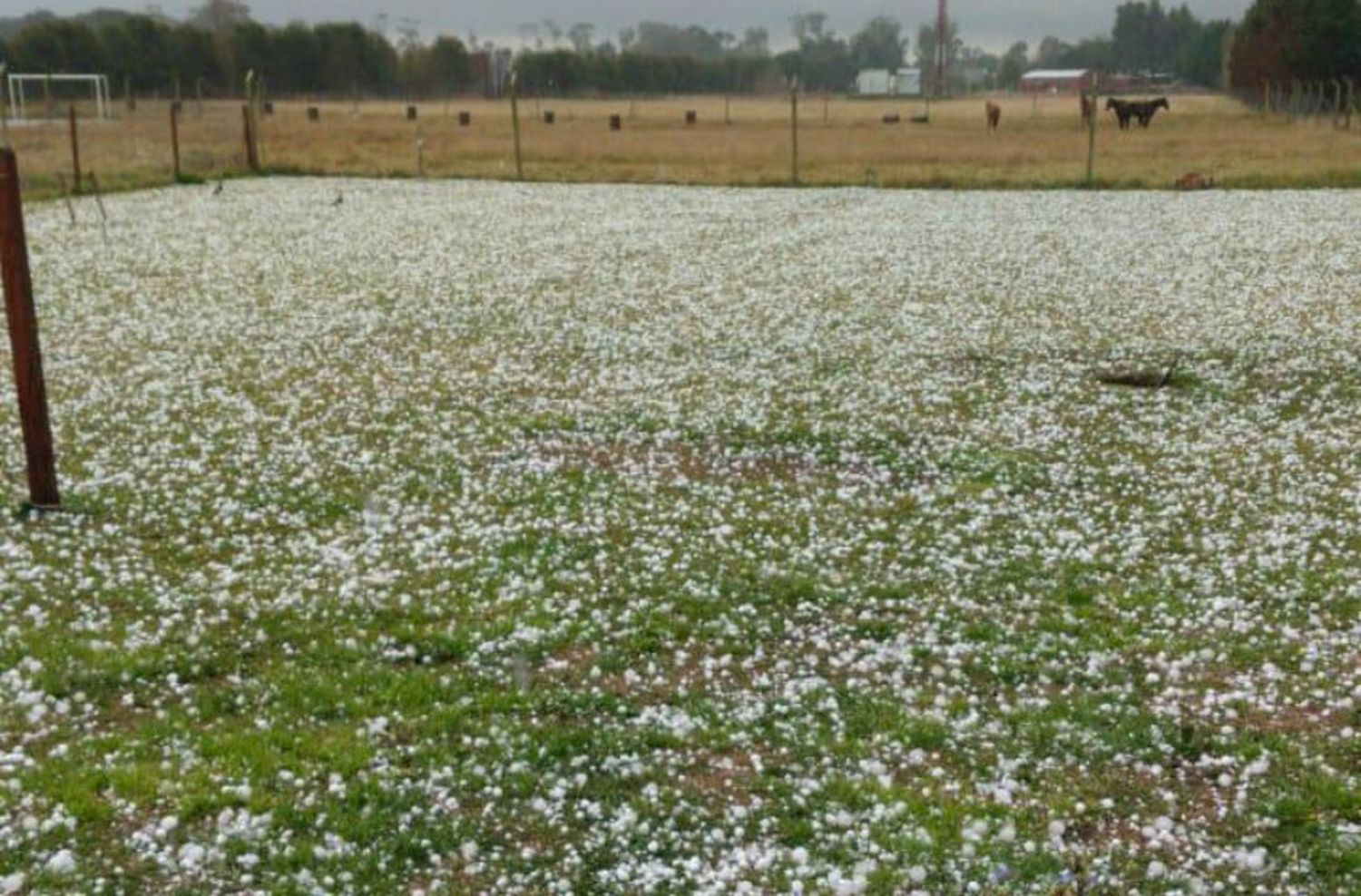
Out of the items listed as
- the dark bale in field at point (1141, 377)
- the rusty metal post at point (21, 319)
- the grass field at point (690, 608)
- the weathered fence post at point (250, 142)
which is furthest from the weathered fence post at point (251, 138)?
the dark bale in field at point (1141, 377)

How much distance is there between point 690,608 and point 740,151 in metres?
40.4

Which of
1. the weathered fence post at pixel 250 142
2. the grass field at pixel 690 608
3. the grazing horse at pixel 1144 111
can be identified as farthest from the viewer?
the grazing horse at pixel 1144 111

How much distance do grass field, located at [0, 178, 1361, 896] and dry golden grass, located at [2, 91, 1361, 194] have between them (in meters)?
19.5

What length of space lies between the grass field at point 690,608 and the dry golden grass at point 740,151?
1954cm

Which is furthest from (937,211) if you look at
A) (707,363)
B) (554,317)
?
(707,363)

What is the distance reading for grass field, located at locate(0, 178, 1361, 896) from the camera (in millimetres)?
4793

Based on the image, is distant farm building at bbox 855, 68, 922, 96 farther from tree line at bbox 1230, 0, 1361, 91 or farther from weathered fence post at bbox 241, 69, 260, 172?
weathered fence post at bbox 241, 69, 260, 172

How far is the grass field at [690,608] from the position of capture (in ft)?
15.7

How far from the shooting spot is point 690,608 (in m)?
7.02

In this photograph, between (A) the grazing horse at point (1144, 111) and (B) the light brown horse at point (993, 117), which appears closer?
(B) the light brown horse at point (993, 117)

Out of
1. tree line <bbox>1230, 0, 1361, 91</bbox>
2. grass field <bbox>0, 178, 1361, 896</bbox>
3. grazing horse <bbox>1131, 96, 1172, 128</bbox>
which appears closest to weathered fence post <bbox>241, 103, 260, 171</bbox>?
grass field <bbox>0, 178, 1361, 896</bbox>

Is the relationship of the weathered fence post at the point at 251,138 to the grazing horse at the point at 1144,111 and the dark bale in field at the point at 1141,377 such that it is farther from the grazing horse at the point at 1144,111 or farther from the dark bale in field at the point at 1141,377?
the grazing horse at the point at 1144,111

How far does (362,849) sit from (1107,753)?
3193 millimetres

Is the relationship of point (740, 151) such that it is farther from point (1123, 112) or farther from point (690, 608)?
point (690, 608)
